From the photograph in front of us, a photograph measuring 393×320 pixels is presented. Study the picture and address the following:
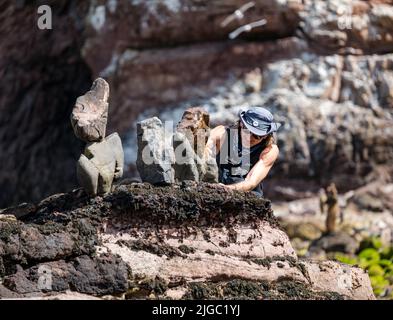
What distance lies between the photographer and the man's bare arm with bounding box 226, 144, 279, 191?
7.32m

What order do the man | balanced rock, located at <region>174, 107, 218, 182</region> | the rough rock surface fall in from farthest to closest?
the man
balanced rock, located at <region>174, 107, 218, 182</region>
the rough rock surface

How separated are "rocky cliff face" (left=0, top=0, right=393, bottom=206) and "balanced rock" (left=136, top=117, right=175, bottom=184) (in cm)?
734

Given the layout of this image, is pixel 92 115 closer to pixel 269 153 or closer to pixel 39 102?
pixel 269 153

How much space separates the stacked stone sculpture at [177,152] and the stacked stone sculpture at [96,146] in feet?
0.62

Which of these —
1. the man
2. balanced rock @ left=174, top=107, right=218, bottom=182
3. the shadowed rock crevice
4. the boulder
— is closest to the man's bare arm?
the man

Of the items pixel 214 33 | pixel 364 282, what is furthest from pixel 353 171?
pixel 364 282

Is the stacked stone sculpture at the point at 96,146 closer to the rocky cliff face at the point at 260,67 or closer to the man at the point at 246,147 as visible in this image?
the man at the point at 246,147

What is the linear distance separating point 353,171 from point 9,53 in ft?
16.4

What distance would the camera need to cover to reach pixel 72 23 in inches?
619

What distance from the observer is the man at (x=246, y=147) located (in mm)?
7547

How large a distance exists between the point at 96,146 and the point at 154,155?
37cm

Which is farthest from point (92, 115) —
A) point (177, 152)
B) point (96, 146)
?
point (177, 152)

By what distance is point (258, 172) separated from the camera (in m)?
7.49

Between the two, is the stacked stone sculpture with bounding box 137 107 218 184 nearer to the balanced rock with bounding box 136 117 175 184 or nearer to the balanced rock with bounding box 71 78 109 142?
the balanced rock with bounding box 136 117 175 184
